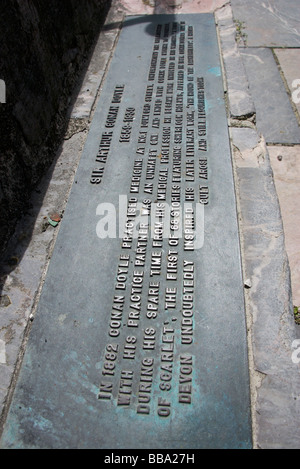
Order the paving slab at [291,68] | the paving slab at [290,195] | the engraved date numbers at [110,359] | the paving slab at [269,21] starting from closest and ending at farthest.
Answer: the engraved date numbers at [110,359] < the paving slab at [290,195] < the paving slab at [291,68] < the paving slab at [269,21]

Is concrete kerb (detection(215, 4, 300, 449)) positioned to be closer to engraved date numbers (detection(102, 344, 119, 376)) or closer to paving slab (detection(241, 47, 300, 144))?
paving slab (detection(241, 47, 300, 144))

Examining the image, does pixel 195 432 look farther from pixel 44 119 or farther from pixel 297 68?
pixel 297 68

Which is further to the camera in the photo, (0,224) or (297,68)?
(297,68)

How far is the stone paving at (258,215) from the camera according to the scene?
1811 millimetres

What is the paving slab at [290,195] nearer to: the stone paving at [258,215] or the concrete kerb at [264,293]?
the stone paving at [258,215]

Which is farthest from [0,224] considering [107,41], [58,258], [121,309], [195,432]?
[107,41]

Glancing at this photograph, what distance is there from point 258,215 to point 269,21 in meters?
3.26

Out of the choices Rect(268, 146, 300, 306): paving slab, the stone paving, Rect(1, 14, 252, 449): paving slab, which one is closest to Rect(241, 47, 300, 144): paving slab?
the stone paving

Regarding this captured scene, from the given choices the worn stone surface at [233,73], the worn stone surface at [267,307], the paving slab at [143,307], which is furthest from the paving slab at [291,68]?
the worn stone surface at [267,307]

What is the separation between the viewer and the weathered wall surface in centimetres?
242

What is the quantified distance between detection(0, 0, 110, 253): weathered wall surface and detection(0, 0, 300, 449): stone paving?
0.12m

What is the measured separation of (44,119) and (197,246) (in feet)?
5.15

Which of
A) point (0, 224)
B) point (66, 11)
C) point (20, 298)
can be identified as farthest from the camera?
point (66, 11)

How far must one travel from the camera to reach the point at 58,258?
225cm
